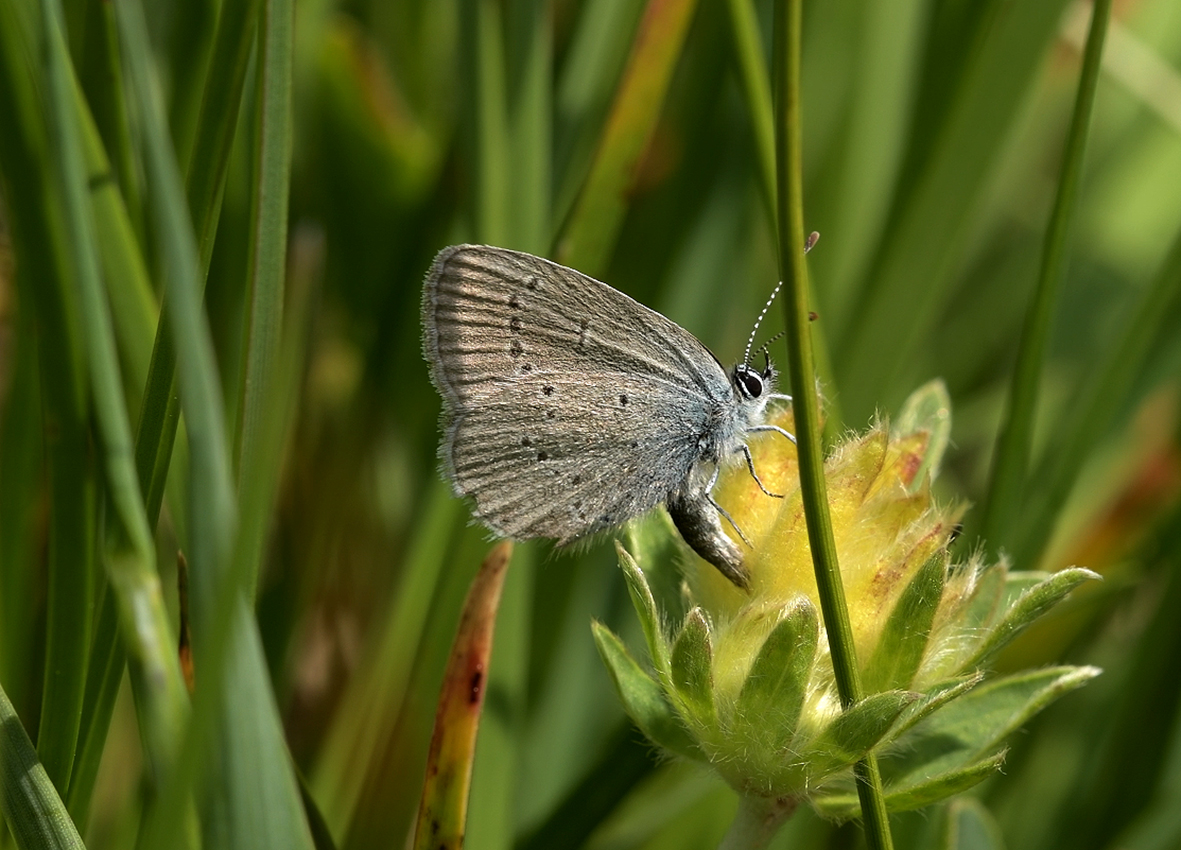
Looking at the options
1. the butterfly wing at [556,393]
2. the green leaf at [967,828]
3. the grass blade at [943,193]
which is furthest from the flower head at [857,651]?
the grass blade at [943,193]

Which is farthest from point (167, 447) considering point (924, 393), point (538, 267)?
point (924, 393)

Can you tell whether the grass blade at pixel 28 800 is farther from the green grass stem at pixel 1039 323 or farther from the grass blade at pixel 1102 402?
the grass blade at pixel 1102 402

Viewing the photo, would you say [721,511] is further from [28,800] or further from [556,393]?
[28,800]

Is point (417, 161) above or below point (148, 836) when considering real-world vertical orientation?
above

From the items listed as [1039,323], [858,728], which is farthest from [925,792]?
[1039,323]

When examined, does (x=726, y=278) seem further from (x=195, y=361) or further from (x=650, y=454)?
(x=195, y=361)

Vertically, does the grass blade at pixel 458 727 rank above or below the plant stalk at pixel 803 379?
below
